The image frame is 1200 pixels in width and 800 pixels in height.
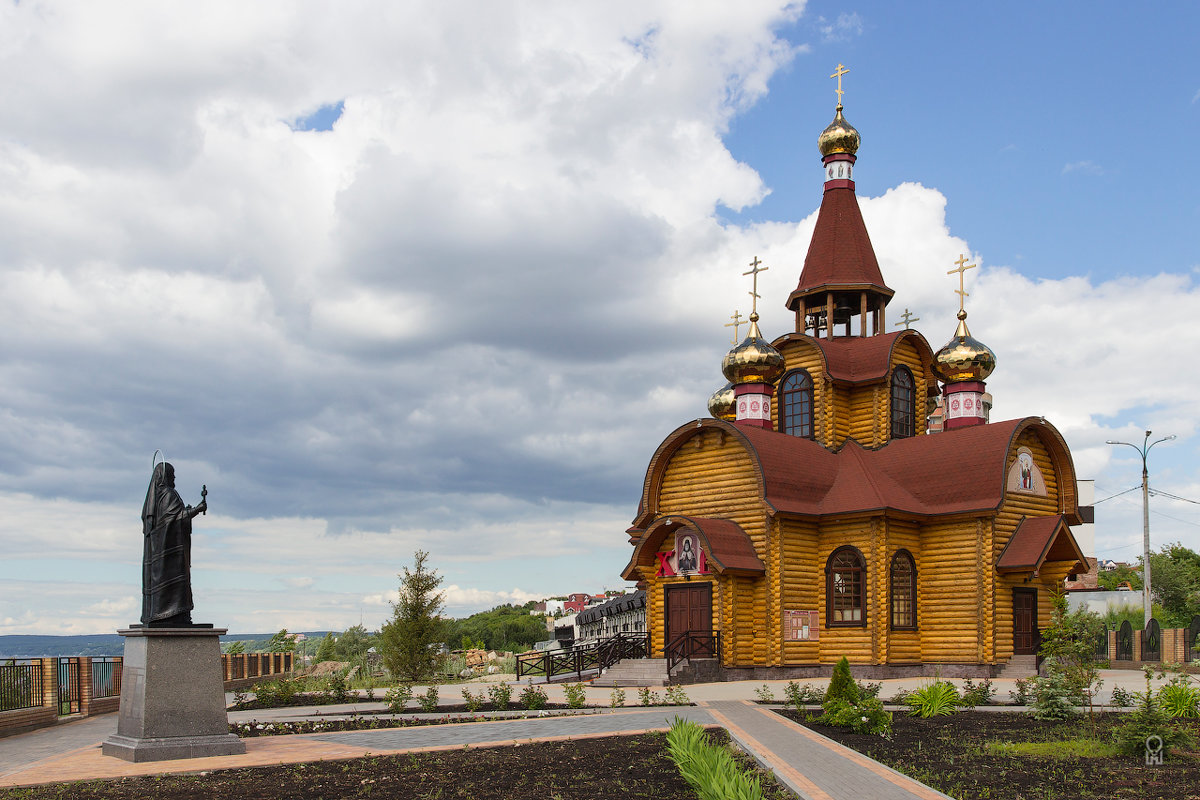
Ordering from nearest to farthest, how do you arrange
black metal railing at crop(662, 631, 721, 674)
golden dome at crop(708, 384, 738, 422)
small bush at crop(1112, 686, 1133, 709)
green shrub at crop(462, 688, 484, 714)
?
small bush at crop(1112, 686, 1133, 709) < green shrub at crop(462, 688, 484, 714) < black metal railing at crop(662, 631, 721, 674) < golden dome at crop(708, 384, 738, 422)

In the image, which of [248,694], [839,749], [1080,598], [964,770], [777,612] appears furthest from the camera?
[1080,598]

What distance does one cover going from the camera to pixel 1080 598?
44375mm

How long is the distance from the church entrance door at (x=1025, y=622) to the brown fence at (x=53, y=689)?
16343 millimetres

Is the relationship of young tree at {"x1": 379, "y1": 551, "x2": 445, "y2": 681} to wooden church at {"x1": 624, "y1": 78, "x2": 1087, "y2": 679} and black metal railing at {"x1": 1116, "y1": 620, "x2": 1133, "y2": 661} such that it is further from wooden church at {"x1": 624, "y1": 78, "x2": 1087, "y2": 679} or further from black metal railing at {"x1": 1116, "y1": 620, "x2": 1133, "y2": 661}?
black metal railing at {"x1": 1116, "y1": 620, "x2": 1133, "y2": 661}

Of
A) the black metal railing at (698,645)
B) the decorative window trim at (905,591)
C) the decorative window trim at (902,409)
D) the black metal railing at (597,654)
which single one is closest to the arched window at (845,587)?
Result: the decorative window trim at (905,591)

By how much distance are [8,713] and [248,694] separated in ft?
23.0

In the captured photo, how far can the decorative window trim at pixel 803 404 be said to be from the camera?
86.7ft

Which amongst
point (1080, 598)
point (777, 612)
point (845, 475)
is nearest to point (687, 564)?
point (777, 612)

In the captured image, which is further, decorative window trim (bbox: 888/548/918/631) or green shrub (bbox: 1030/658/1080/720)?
decorative window trim (bbox: 888/548/918/631)

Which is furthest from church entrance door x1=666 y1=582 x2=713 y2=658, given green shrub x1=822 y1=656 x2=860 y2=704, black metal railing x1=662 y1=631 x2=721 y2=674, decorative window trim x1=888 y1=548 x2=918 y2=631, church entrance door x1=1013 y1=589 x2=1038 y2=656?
green shrub x1=822 y1=656 x2=860 y2=704

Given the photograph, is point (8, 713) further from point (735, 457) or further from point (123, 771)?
point (735, 457)

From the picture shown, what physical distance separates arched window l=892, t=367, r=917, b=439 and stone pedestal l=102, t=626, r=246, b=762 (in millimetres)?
19446
